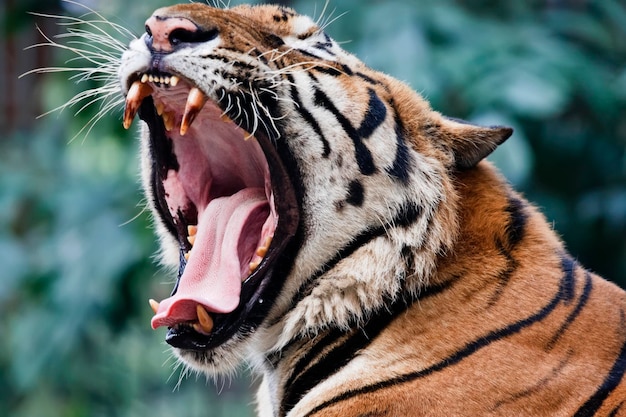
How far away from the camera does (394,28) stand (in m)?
3.71

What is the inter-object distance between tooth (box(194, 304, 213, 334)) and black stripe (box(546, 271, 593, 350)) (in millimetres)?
751

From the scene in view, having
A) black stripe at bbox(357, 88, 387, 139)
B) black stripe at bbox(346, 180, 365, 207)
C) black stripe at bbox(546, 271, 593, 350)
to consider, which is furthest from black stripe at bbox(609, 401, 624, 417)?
black stripe at bbox(357, 88, 387, 139)

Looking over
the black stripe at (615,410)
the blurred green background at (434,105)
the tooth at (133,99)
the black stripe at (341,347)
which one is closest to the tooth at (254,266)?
the black stripe at (341,347)

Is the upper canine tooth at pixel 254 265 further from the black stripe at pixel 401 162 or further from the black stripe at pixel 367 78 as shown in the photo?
the black stripe at pixel 367 78

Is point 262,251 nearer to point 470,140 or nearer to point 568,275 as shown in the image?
point 470,140

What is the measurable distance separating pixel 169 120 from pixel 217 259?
37cm

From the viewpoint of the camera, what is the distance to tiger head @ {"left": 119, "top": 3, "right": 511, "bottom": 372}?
1931 mm

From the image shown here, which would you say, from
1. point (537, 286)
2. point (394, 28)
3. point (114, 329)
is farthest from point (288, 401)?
point (114, 329)

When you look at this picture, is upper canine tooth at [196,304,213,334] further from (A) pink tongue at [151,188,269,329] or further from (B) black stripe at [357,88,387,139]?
(B) black stripe at [357,88,387,139]

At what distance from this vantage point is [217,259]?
80.2 inches

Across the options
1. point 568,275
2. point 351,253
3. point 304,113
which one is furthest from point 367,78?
point 568,275

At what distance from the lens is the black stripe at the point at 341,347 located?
1934 mm

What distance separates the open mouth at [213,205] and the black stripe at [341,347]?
156 mm

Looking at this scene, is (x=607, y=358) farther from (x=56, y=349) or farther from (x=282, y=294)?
(x=56, y=349)
